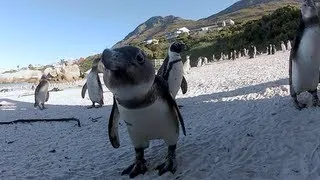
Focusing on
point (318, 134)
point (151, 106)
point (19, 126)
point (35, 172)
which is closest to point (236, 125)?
point (318, 134)

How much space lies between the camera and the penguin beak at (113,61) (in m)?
2.67

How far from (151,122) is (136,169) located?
611 millimetres

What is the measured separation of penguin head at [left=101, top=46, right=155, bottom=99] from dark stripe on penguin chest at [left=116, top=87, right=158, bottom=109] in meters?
0.08

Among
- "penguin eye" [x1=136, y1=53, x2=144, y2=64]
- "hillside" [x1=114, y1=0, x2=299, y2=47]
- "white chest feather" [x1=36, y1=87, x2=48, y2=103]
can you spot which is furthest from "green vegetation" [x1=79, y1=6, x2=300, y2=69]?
"penguin eye" [x1=136, y1=53, x2=144, y2=64]

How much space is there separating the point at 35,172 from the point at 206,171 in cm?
175

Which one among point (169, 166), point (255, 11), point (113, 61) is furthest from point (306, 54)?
point (255, 11)

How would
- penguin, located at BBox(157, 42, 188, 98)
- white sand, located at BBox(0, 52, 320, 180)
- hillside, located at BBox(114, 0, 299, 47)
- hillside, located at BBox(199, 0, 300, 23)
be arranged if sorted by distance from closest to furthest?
white sand, located at BBox(0, 52, 320, 180)
penguin, located at BBox(157, 42, 188, 98)
hillside, located at BBox(199, 0, 300, 23)
hillside, located at BBox(114, 0, 299, 47)

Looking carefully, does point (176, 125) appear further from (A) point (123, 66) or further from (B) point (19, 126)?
(B) point (19, 126)

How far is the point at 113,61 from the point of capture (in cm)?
267

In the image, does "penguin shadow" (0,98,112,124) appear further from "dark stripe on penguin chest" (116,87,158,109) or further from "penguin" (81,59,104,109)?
"dark stripe on penguin chest" (116,87,158,109)

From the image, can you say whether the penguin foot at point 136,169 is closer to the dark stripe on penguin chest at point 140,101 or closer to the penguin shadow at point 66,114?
the dark stripe on penguin chest at point 140,101

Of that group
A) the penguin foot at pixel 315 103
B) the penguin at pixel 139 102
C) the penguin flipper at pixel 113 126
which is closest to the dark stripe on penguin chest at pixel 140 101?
the penguin at pixel 139 102

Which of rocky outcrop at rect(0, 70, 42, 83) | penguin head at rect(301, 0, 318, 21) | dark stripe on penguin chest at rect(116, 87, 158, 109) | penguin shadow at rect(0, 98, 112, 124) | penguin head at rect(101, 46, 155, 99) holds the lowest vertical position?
rocky outcrop at rect(0, 70, 42, 83)

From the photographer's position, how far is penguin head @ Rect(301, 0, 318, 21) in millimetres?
4926
